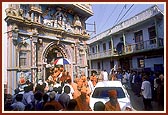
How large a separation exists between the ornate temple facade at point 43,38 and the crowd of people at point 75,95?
407 mm

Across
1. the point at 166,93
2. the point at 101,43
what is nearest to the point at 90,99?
the point at 166,93

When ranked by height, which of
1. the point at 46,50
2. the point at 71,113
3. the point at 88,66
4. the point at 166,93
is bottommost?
the point at 71,113

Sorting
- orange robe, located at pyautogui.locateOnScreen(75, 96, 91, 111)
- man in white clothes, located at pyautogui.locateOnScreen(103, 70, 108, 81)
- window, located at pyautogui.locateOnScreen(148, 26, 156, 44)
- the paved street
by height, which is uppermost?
window, located at pyautogui.locateOnScreen(148, 26, 156, 44)

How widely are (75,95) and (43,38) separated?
259 centimetres

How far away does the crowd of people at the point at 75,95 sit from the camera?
9.78ft

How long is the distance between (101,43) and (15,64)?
9.09ft

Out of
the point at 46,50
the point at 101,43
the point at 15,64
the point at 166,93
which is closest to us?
the point at 166,93

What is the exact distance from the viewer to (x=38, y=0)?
11.7ft

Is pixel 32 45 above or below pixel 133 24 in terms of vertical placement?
below

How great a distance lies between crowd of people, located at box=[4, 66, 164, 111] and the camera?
9.78 ft

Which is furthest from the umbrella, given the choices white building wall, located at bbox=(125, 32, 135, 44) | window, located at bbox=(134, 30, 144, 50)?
window, located at bbox=(134, 30, 144, 50)

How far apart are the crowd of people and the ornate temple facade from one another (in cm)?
41

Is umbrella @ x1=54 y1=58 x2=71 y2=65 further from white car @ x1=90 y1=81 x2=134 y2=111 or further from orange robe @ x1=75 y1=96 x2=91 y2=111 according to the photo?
orange robe @ x1=75 y1=96 x2=91 y2=111

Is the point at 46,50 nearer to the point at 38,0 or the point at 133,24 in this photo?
the point at 38,0
